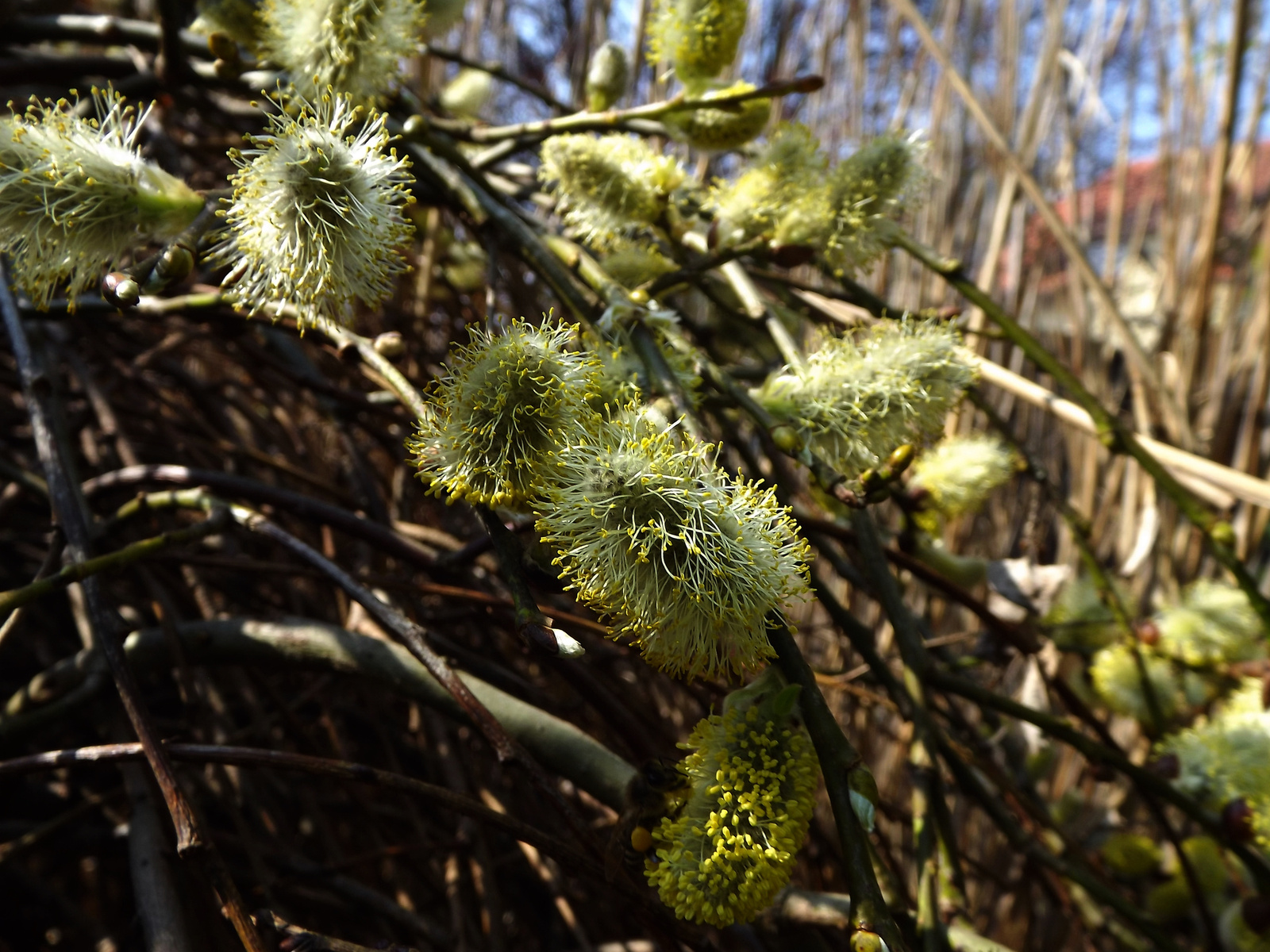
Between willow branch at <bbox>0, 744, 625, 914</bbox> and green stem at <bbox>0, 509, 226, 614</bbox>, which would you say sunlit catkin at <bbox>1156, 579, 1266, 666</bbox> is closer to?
willow branch at <bbox>0, 744, 625, 914</bbox>

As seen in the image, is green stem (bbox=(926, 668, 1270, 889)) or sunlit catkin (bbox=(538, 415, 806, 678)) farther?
green stem (bbox=(926, 668, 1270, 889))

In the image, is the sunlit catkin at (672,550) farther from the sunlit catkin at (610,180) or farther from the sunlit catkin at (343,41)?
the sunlit catkin at (343,41)

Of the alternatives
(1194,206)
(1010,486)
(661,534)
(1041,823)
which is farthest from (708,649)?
(1194,206)

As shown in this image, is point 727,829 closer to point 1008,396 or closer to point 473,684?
point 473,684

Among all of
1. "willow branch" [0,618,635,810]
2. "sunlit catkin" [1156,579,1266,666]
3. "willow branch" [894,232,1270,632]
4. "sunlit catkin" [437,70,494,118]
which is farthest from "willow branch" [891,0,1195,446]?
"willow branch" [0,618,635,810]

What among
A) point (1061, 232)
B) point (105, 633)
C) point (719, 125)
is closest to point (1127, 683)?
point (1061, 232)

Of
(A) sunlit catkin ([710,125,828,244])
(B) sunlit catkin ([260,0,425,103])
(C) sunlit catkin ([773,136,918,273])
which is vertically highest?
(B) sunlit catkin ([260,0,425,103])
